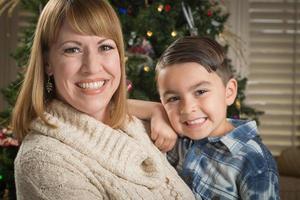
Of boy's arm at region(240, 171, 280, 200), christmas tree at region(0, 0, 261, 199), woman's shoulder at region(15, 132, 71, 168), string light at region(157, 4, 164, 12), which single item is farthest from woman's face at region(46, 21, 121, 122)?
string light at region(157, 4, 164, 12)

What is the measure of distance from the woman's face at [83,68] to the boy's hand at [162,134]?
221mm

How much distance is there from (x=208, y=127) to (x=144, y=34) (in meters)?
1.51

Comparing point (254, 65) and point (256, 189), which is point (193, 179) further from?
point (254, 65)

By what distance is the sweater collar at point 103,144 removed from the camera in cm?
128

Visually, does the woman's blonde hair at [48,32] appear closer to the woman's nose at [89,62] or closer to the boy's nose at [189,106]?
the woman's nose at [89,62]

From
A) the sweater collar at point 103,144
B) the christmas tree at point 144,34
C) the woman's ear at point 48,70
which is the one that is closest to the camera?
the sweater collar at point 103,144

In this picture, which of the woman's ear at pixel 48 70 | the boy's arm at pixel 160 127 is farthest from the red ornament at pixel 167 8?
the woman's ear at pixel 48 70

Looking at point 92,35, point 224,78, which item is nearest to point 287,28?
point 224,78

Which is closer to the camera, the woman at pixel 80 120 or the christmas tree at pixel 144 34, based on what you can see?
the woman at pixel 80 120

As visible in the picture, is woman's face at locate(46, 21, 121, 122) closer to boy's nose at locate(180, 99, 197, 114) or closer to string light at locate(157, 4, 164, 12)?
boy's nose at locate(180, 99, 197, 114)

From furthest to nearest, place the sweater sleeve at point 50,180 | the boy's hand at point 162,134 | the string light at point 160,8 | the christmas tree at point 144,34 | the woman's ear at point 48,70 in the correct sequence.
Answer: the string light at point 160,8
the christmas tree at point 144,34
the boy's hand at point 162,134
the woman's ear at point 48,70
the sweater sleeve at point 50,180

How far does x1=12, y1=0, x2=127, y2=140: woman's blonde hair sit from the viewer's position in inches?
51.6

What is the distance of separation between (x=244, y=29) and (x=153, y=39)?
5.17 feet

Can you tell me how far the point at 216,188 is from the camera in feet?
4.71
